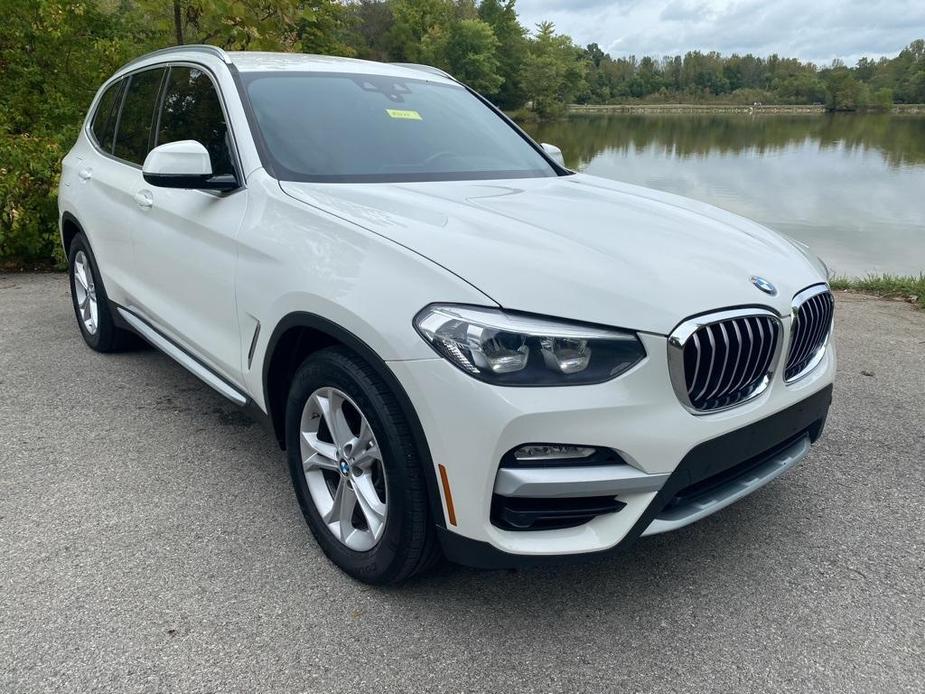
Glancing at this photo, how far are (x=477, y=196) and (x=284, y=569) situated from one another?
1.49m

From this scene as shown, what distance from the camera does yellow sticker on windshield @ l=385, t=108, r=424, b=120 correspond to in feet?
11.1

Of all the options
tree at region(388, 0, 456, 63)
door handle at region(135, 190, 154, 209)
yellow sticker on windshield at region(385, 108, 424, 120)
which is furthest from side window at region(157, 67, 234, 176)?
tree at region(388, 0, 456, 63)

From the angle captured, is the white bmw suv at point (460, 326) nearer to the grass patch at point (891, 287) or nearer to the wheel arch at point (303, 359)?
the wheel arch at point (303, 359)

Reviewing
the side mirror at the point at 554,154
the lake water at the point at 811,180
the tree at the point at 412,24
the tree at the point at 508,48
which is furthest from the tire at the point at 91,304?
the tree at the point at 508,48

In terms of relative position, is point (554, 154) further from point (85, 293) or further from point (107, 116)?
point (85, 293)

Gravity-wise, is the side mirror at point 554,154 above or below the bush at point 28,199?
above

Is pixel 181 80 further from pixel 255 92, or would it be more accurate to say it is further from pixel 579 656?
pixel 579 656

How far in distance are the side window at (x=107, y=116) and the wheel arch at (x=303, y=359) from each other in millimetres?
2409

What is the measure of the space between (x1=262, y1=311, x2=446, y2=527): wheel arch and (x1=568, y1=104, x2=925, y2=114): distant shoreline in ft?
250

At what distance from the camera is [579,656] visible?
7.10 feet

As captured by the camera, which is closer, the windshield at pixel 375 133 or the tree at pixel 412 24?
the windshield at pixel 375 133

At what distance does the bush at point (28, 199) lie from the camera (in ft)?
23.0

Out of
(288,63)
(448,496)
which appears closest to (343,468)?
(448,496)

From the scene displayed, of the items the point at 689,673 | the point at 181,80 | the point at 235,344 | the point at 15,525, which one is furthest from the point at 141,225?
the point at 689,673
